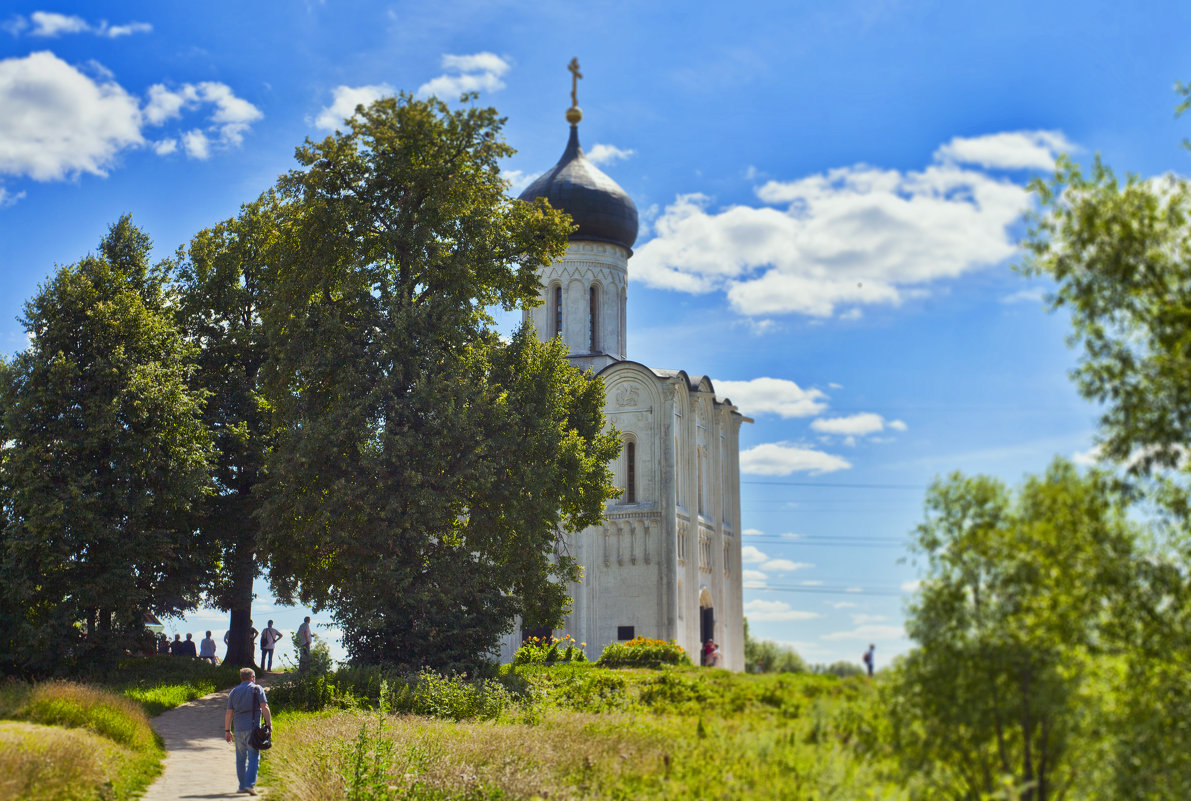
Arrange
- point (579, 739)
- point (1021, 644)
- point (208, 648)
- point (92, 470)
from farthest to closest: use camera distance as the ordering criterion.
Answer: point (208, 648) → point (92, 470) → point (579, 739) → point (1021, 644)

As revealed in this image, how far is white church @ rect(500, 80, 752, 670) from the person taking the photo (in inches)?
1198

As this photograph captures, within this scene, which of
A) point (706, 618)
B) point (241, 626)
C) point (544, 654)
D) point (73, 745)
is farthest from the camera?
point (706, 618)

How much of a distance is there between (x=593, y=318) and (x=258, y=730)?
79.2 feet

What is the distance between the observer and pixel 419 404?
17.0 m

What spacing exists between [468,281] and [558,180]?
641 inches

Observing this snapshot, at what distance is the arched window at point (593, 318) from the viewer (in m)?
34.4

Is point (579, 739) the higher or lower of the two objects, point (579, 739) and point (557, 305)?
the lower

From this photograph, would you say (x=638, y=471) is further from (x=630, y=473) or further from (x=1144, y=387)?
(x=1144, y=387)

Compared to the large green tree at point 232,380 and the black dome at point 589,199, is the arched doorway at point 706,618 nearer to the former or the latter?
the black dome at point 589,199

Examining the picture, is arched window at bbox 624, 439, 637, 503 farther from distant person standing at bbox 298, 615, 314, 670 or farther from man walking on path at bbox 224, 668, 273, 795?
man walking on path at bbox 224, 668, 273, 795

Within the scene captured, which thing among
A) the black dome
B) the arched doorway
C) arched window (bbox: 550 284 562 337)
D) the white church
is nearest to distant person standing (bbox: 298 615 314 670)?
the white church

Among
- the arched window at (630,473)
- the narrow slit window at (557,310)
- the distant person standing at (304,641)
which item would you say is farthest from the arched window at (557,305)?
the distant person standing at (304,641)

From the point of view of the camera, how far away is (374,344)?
1802 centimetres

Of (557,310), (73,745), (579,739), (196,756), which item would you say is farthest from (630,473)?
(73,745)
